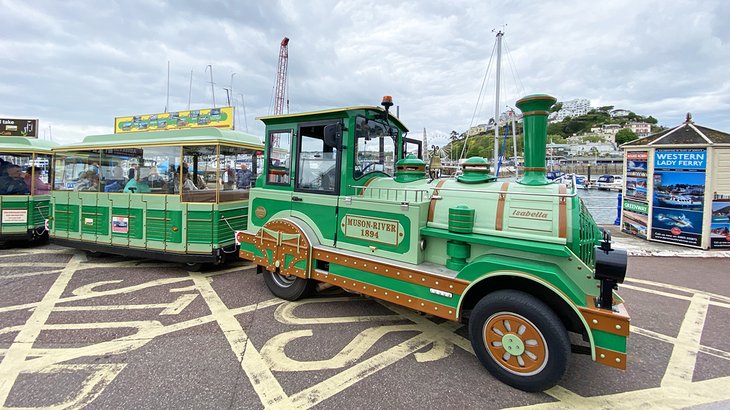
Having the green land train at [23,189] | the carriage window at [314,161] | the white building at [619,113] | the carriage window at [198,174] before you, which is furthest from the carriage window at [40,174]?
the white building at [619,113]

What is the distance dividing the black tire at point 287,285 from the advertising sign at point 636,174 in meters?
9.29

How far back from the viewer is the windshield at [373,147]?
14.1 feet

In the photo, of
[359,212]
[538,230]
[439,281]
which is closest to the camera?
[538,230]

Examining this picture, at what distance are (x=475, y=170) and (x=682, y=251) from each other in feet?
24.3

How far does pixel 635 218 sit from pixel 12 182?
1614cm

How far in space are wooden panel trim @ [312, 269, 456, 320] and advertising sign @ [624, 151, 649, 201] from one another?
8640 millimetres

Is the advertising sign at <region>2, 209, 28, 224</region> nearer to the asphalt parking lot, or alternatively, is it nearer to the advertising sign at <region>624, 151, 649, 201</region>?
the asphalt parking lot

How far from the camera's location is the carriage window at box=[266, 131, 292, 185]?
468 cm

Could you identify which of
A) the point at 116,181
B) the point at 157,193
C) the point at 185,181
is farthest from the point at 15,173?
the point at 185,181

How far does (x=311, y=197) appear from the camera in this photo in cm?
444

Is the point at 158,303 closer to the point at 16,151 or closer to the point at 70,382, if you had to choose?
the point at 70,382

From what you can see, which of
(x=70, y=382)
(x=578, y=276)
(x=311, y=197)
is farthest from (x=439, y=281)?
(x=70, y=382)

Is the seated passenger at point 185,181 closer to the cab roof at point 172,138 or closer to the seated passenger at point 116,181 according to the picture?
the cab roof at point 172,138

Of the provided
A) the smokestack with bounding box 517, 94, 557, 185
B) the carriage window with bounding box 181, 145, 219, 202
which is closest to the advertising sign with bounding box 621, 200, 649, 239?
the smokestack with bounding box 517, 94, 557, 185
